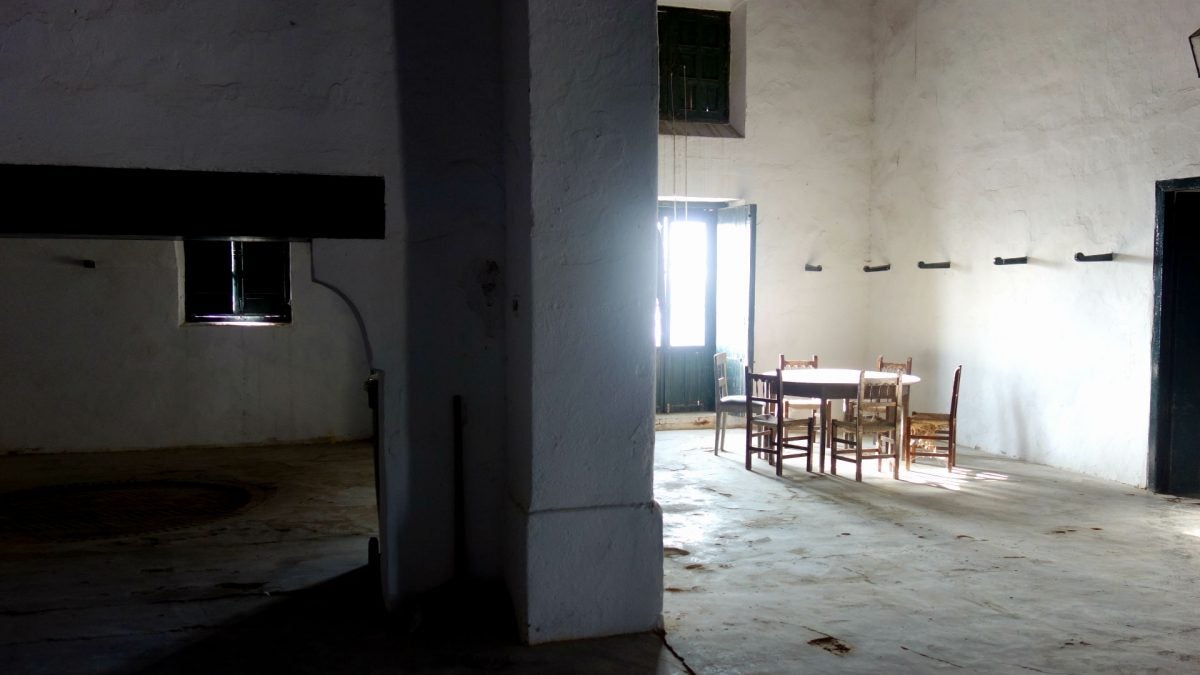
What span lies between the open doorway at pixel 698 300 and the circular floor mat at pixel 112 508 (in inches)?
194

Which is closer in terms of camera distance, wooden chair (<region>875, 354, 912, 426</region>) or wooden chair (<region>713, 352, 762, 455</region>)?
wooden chair (<region>713, 352, 762, 455</region>)

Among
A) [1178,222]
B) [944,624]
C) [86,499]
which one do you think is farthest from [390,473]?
[1178,222]

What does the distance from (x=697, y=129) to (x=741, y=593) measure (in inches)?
255

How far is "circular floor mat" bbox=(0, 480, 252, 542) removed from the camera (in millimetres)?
5984

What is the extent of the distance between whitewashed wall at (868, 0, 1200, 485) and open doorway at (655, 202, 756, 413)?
5.71ft

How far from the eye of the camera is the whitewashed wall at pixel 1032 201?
6.86 m

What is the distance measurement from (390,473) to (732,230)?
6.64 m

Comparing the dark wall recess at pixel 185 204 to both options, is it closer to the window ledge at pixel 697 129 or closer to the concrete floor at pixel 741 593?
Result: the concrete floor at pixel 741 593

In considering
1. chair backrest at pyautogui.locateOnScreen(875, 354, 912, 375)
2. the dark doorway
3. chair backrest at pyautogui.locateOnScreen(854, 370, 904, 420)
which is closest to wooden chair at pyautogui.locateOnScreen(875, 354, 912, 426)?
chair backrest at pyautogui.locateOnScreen(875, 354, 912, 375)

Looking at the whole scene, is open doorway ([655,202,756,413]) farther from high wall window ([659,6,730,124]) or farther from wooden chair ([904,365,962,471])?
wooden chair ([904,365,962,471])

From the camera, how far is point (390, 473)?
422cm

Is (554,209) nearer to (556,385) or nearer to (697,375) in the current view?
(556,385)

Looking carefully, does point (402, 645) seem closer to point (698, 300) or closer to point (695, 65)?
point (698, 300)

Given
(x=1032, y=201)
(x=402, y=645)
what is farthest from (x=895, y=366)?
(x=402, y=645)
